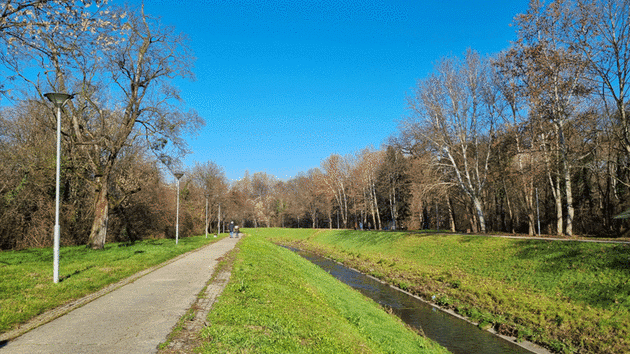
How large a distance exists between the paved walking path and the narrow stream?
7974 mm

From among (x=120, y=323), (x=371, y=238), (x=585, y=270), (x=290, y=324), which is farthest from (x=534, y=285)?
(x=371, y=238)

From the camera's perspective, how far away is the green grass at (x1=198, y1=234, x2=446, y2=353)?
18.6 feet

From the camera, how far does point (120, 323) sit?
621cm

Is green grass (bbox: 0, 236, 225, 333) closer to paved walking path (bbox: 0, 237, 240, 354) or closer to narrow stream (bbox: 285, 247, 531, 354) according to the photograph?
paved walking path (bbox: 0, 237, 240, 354)

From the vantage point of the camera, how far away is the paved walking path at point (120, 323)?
5098 mm

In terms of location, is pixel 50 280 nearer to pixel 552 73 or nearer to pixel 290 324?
pixel 290 324

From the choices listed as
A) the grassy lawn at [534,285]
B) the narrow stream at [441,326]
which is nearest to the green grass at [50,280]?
the narrow stream at [441,326]

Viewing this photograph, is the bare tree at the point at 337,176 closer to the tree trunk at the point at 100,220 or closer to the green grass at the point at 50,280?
the tree trunk at the point at 100,220

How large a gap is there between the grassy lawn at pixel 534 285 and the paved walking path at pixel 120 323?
1069 centimetres

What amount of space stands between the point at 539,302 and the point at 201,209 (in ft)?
155

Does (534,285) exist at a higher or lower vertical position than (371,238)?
lower

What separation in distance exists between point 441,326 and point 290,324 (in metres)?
8.39

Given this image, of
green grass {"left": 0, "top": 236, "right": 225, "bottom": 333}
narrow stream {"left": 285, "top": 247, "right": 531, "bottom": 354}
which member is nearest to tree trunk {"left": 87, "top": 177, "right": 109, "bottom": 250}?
green grass {"left": 0, "top": 236, "right": 225, "bottom": 333}

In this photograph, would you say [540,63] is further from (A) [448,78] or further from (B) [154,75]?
(B) [154,75]
